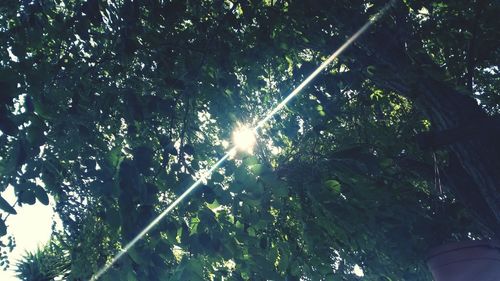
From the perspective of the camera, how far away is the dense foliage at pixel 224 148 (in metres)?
2.18

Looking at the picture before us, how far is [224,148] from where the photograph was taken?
395 centimetres

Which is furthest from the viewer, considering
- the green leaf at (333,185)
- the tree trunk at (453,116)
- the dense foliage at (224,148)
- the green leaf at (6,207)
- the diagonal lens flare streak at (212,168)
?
the tree trunk at (453,116)

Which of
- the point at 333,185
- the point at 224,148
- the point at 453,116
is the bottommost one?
the point at 333,185

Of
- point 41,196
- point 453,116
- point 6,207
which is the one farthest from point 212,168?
point 453,116

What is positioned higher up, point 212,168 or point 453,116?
point 453,116

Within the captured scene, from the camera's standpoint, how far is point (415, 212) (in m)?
4.12

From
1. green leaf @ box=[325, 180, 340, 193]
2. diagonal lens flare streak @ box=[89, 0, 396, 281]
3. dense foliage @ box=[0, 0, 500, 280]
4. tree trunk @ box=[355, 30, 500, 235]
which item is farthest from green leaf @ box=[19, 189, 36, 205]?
tree trunk @ box=[355, 30, 500, 235]

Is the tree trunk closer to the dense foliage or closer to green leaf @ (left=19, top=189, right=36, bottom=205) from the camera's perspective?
the dense foliage

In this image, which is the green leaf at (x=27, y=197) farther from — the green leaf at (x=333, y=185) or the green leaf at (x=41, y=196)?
the green leaf at (x=333, y=185)

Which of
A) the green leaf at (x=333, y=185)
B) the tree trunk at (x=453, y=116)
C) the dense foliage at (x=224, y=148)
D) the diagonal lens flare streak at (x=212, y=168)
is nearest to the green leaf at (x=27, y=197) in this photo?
the dense foliage at (x=224, y=148)

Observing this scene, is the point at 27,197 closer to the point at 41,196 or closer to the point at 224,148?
the point at 41,196

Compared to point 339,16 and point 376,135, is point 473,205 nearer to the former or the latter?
point 376,135

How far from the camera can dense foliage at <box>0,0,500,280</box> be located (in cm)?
218

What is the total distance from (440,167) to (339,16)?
75.6 inches
